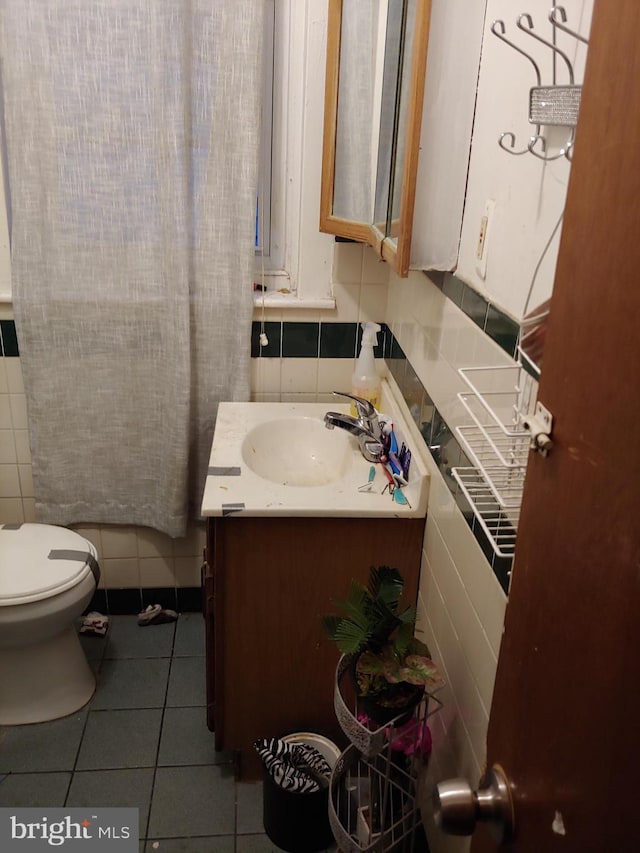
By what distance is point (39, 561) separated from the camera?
6.67ft

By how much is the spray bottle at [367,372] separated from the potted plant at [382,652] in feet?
2.82

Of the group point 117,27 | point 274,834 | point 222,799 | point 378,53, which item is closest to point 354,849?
point 274,834

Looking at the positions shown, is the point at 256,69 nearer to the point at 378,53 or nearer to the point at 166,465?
the point at 378,53

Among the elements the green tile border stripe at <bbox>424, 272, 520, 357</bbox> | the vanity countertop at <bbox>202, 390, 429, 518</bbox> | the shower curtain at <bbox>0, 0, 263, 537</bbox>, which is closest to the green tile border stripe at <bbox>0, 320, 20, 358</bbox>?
the shower curtain at <bbox>0, 0, 263, 537</bbox>

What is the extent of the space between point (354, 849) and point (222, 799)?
538 mm

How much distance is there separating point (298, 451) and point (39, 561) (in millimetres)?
767

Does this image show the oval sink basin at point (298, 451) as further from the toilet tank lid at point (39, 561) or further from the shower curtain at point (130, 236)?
the toilet tank lid at point (39, 561)

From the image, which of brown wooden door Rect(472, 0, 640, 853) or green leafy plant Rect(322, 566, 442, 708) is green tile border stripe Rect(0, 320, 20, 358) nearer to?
green leafy plant Rect(322, 566, 442, 708)

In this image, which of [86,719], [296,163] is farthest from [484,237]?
[86,719]

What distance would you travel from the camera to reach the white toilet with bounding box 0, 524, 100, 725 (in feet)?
6.34

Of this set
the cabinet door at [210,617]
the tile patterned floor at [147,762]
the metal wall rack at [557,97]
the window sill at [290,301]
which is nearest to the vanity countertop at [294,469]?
the cabinet door at [210,617]

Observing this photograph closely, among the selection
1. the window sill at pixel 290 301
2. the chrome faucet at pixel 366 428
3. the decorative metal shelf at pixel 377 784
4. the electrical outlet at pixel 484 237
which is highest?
the electrical outlet at pixel 484 237

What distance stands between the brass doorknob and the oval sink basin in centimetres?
131

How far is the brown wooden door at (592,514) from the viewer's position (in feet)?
1.54
